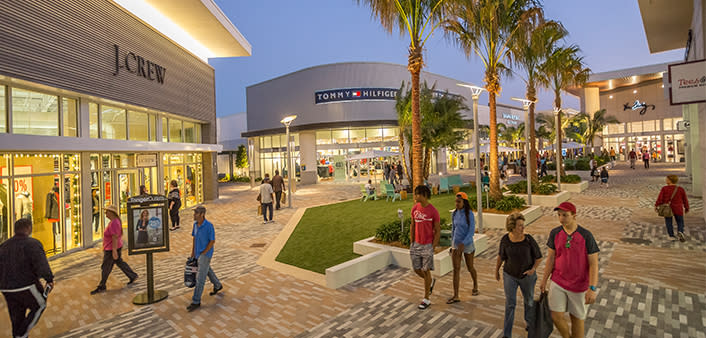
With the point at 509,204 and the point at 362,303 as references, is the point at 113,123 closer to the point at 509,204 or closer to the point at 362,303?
the point at 362,303

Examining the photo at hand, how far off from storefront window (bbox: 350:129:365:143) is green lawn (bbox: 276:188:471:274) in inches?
646

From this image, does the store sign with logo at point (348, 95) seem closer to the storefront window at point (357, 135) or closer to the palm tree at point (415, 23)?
the storefront window at point (357, 135)

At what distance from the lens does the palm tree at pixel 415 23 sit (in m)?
9.77

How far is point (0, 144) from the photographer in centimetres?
724

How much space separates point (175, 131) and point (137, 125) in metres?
3.33

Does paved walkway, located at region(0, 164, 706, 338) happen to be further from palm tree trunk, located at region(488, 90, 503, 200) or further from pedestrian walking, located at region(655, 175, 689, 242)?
palm tree trunk, located at region(488, 90, 503, 200)

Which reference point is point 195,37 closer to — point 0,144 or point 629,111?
point 0,144

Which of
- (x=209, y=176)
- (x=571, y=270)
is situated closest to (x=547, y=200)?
(x=571, y=270)

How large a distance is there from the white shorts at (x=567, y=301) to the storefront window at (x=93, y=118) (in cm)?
1240

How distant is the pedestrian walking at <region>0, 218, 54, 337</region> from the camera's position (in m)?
4.11

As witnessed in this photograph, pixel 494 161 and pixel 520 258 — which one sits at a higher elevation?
pixel 494 161

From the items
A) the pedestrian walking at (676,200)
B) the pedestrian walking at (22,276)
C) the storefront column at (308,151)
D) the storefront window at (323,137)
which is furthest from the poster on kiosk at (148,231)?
the storefront window at (323,137)

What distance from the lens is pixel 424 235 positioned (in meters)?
4.96

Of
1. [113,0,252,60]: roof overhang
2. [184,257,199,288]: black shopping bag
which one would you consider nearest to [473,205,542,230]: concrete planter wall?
[184,257,199,288]: black shopping bag
